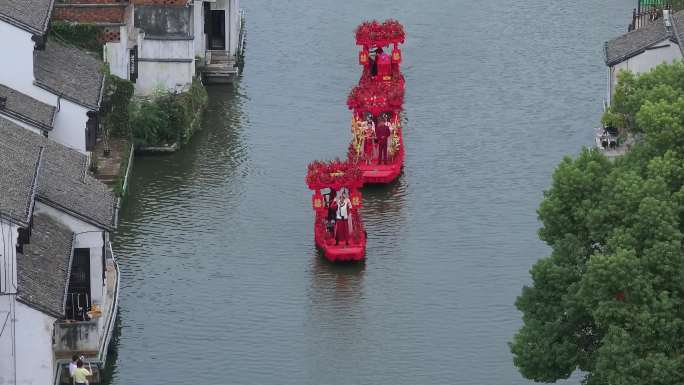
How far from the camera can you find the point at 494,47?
410ft

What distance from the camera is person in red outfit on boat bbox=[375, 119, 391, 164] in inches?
3819

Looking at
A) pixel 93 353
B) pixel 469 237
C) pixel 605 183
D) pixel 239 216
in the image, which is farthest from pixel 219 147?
pixel 605 183

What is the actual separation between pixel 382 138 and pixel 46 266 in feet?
99.1

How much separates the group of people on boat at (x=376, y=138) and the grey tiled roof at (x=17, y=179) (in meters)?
25.9

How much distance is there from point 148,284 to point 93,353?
11.7m

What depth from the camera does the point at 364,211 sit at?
94.1 meters

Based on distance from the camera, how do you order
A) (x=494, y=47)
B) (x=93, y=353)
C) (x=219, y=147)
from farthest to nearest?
(x=494, y=47) → (x=219, y=147) → (x=93, y=353)

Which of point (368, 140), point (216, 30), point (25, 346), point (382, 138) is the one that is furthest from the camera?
point (216, 30)

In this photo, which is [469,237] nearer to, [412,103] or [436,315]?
[436,315]

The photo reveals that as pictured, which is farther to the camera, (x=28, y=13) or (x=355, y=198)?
(x=355, y=198)

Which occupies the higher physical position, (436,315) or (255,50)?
(255,50)

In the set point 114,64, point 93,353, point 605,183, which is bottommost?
point 93,353

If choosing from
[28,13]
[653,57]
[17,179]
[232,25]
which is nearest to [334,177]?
[28,13]

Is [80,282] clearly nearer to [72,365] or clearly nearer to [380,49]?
[72,365]
